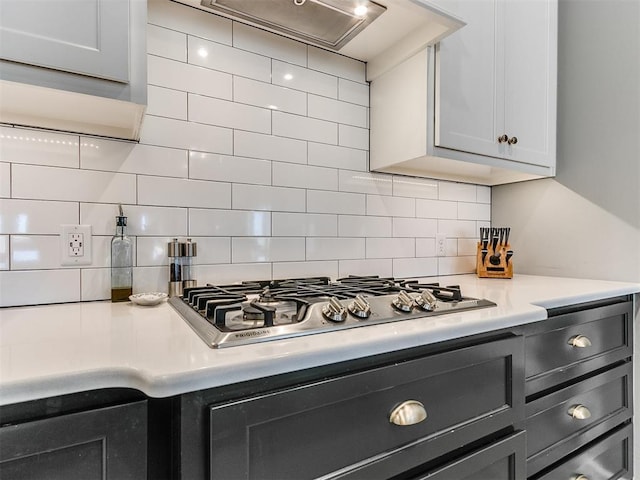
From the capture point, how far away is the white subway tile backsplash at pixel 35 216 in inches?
39.8

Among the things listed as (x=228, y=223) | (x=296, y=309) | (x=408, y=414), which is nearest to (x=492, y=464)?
(x=408, y=414)

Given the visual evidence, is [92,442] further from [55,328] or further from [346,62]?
[346,62]

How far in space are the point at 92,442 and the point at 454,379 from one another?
688mm

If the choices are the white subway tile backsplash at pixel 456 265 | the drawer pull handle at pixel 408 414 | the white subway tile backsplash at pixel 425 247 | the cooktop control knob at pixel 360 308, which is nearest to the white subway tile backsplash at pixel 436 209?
the white subway tile backsplash at pixel 425 247

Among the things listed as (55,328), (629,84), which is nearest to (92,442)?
(55,328)

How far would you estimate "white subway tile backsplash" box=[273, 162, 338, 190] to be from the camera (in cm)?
143

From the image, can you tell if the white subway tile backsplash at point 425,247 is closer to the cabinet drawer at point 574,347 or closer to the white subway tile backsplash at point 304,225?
the white subway tile backsplash at point 304,225

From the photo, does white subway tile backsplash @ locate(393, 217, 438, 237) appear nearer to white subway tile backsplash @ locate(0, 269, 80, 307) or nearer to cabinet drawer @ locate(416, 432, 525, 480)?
cabinet drawer @ locate(416, 432, 525, 480)

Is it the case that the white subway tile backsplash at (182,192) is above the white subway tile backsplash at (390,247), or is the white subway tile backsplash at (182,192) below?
above

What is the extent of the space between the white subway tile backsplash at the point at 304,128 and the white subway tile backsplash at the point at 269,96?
0.03 m

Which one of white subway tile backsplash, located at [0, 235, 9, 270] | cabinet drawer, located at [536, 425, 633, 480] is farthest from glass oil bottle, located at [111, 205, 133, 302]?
cabinet drawer, located at [536, 425, 633, 480]

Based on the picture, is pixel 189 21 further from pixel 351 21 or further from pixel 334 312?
pixel 334 312

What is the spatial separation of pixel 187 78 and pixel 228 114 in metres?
0.17

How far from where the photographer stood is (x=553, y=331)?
110 cm
